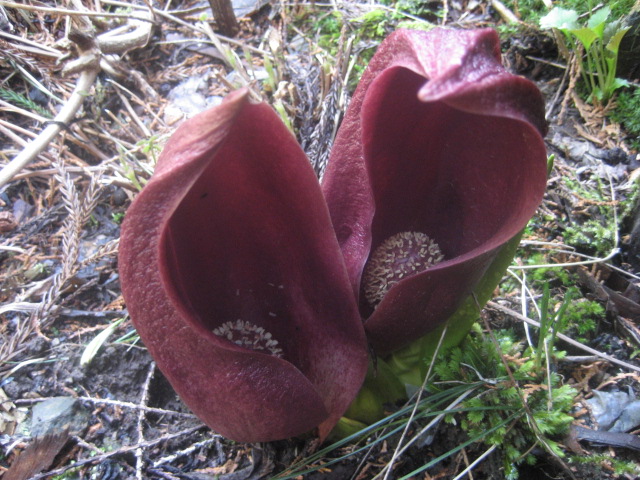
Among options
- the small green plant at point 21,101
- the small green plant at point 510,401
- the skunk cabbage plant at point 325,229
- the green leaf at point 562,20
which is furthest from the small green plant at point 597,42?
the small green plant at point 21,101

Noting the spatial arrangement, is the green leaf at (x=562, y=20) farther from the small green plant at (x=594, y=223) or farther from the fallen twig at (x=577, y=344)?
the fallen twig at (x=577, y=344)

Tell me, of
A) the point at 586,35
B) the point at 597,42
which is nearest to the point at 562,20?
the point at 586,35

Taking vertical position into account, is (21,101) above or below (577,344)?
above

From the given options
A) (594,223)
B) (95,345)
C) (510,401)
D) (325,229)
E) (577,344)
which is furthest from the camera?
(594,223)

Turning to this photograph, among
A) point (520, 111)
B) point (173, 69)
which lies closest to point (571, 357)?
point (520, 111)

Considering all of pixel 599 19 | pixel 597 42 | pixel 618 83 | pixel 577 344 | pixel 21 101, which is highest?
pixel 21 101

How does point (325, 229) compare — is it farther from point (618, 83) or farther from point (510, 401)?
point (618, 83)

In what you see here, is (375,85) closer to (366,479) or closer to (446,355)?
(446,355)
